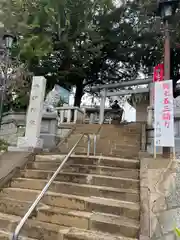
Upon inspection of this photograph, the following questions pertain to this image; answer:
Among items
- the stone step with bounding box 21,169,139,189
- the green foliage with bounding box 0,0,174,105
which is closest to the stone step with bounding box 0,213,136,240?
the stone step with bounding box 21,169,139,189

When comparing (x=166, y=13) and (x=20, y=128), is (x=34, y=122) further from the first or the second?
(x=166, y=13)

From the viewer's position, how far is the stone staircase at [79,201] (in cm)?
300

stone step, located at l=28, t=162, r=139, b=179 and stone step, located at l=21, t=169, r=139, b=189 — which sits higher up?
stone step, located at l=28, t=162, r=139, b=179

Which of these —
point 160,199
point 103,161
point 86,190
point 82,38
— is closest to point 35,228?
point 86,190

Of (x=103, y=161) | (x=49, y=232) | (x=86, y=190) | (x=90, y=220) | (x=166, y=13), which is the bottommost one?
(x=49, y=232)

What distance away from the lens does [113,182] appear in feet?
12.9

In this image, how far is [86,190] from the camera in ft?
12.4

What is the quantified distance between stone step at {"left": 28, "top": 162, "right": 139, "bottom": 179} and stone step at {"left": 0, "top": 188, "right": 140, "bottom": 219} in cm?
71

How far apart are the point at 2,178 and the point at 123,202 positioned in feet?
7.89

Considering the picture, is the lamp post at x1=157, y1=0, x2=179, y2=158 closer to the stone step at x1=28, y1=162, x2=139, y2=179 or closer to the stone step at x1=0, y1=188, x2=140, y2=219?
the stone step at x1=28, y1=162, x2=139, y2=179

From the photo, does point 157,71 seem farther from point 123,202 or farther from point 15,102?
point 123,202

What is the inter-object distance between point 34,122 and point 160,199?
3.85 metres

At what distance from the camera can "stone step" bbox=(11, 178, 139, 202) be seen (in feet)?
11.7

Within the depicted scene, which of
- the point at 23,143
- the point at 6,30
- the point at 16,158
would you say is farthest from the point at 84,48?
the point at 16,158
